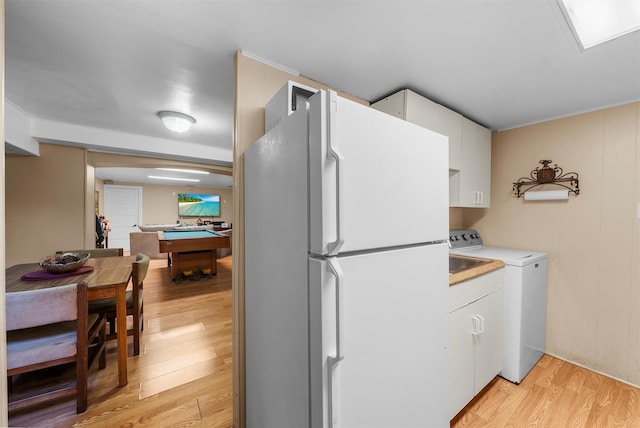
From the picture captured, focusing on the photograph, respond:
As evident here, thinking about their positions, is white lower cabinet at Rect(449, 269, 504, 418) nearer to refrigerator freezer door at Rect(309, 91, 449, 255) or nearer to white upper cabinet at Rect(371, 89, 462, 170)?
refrigerator freezer door at Rect(309, 91, 449, 255)

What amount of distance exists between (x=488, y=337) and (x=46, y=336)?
111 inches

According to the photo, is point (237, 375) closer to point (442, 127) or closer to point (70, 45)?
point (70, 45)

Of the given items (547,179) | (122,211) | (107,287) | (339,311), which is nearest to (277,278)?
(339,311)

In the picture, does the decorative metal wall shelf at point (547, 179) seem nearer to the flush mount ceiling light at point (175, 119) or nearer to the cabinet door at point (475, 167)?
the cabinet door at point (475, 167)

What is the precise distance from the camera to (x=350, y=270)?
2.48 ft

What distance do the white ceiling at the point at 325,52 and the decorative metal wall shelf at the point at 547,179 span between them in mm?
480

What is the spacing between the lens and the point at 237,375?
1367mm

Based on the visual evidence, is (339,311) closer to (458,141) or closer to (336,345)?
(336,345)

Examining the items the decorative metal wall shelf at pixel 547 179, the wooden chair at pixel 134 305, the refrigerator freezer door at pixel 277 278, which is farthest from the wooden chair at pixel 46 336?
the decorative metal wall shelf at pixel 547 179

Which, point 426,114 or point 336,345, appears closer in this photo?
point 336,345

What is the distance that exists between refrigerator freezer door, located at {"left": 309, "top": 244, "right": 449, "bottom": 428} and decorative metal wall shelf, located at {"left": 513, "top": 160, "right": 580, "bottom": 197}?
191 centimetres

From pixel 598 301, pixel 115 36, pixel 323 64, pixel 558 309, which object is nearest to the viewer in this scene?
pixel 115 36

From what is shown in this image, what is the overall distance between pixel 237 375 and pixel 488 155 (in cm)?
284

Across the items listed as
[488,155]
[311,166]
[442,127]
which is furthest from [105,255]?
[488,155]
